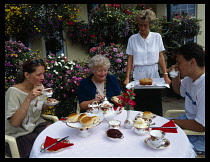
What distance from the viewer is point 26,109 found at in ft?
6.48

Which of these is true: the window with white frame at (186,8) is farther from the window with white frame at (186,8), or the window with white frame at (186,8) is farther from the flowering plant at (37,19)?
→ the flowering plant at (37,19)

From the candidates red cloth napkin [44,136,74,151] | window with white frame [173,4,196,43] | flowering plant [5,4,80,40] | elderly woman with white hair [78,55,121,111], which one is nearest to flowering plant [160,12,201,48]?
window with white frame [173,4,196,43]

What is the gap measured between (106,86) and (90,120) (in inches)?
47.2

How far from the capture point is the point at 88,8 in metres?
7.51

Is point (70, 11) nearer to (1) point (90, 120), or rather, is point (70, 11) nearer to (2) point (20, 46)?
(2) point (20, 46)

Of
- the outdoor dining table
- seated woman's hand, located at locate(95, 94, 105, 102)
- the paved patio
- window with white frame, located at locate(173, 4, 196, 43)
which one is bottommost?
the paved patio

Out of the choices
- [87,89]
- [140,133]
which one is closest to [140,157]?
[140,133]

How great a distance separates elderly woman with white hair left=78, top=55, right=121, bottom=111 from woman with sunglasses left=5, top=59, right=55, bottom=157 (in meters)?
0.55

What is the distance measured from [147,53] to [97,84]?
1.15 m

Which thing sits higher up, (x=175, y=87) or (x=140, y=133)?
(x=175, y=87)

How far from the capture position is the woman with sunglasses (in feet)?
6.48

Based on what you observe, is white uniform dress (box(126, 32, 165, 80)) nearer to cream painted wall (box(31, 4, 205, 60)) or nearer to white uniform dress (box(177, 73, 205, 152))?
white uniform dress (box(177, 73, 205, 152))

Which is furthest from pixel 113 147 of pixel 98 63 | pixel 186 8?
pixel 186 8

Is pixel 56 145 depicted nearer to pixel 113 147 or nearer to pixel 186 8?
pixel 113 147
